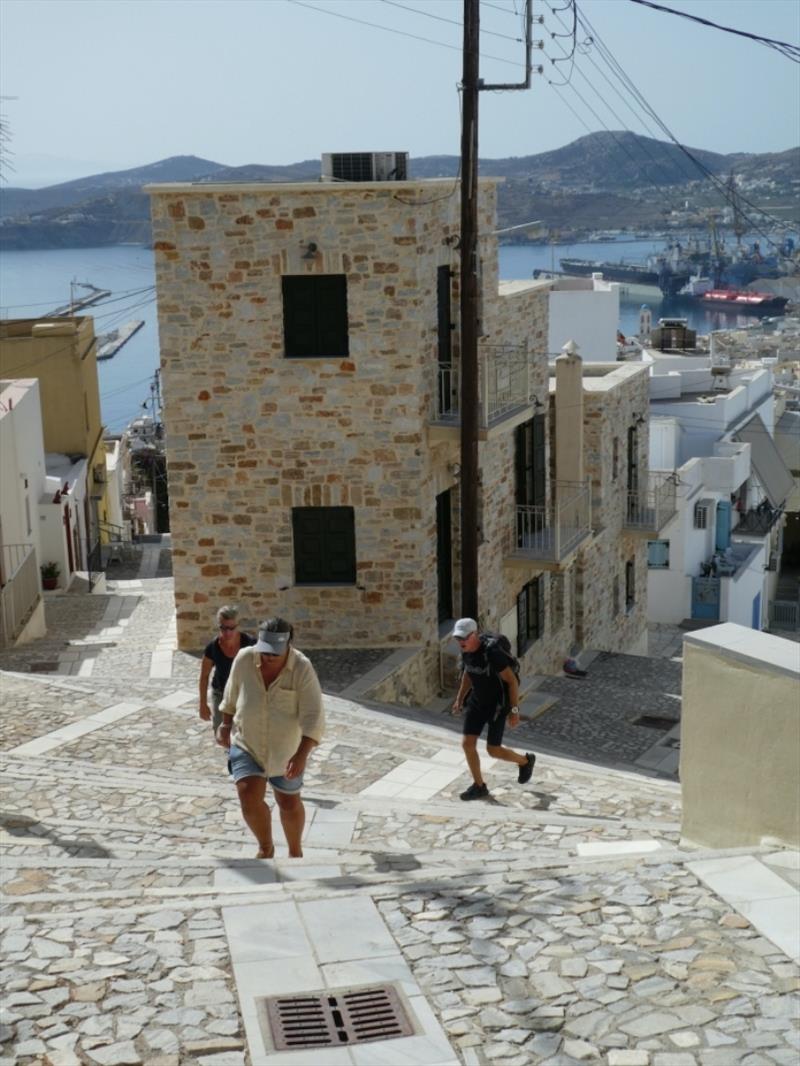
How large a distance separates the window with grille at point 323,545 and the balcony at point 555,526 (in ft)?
11.1

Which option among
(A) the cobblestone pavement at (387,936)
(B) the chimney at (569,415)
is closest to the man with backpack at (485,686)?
(A) the cobblestone pavement at (387,936)

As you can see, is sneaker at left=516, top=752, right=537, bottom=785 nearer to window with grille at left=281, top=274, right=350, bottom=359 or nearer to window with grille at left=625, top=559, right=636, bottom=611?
window with grille at left=281, top=274, right=350, bottom=359

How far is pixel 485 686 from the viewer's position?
34.3 ft

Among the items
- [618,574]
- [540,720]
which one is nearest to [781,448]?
[618,574]

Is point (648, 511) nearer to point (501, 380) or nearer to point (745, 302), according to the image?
point (501, 380)

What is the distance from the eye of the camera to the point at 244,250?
16078 millimetres

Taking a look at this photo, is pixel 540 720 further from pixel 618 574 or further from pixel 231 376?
pixel 618 574

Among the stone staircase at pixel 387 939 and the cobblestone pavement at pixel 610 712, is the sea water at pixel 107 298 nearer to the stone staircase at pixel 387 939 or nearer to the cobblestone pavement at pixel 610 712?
the cobblestone pavement at pixel 610 712

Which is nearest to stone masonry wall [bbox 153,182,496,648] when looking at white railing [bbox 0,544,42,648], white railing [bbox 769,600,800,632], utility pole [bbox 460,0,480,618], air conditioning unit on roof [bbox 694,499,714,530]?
utility pole [bbox 460,0,480,618]

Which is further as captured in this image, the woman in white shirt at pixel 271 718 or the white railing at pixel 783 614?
the white railing at pixel 783 614

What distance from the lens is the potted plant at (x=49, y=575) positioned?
2661cm

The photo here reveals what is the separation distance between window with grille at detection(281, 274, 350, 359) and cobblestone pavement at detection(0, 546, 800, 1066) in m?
7.44

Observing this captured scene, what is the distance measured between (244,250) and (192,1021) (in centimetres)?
1193

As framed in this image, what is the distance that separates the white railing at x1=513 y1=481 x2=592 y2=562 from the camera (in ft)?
65.1
